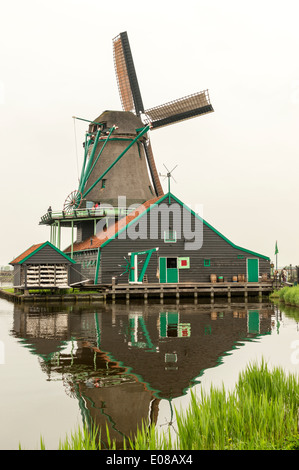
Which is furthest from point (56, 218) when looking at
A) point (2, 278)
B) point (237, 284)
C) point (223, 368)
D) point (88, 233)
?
point (2, 278)

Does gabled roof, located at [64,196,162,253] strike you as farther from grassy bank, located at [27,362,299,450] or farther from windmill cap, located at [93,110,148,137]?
grassy bank, located at [27,362,299,450]

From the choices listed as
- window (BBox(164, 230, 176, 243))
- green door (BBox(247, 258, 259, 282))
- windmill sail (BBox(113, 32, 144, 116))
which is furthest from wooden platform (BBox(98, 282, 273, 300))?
windmill sail (BBox(113, 32, 144, 116))

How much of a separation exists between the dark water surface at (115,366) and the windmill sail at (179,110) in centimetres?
2948

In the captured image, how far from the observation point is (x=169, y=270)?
35156 mm

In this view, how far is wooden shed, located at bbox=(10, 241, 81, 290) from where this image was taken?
95.6 ft

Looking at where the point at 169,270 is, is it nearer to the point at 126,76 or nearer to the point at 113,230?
the point at 113,230

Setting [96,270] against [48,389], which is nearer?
[48,389]

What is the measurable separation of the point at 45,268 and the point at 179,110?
864 inches

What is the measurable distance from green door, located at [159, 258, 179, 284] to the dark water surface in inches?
680

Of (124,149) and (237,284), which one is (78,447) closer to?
(237,284)

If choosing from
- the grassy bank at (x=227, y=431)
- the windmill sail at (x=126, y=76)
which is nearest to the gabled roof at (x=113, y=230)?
the windmill sail at (x=126, y=76)

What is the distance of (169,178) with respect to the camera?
35.2 meters

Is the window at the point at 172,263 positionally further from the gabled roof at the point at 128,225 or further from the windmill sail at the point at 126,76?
the windmill sail at the point at 126,76

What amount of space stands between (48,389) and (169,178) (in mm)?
28423
